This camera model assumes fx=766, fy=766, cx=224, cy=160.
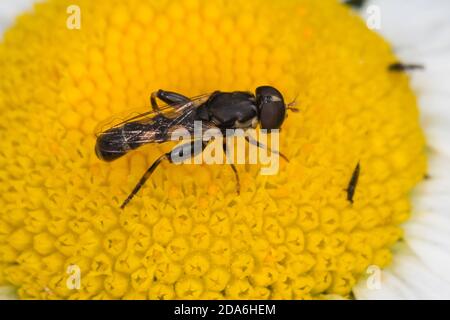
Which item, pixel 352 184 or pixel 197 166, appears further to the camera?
pixel 352 184

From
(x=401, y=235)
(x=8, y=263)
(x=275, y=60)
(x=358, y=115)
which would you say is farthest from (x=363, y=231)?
(x=8, y=263)

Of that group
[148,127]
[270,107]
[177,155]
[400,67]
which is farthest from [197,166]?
[400,67]

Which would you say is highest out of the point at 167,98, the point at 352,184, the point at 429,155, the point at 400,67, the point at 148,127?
the point at 400,67

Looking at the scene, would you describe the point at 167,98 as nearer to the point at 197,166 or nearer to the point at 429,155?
the point at 197,166

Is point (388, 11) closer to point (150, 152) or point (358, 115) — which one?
point (358, 115)

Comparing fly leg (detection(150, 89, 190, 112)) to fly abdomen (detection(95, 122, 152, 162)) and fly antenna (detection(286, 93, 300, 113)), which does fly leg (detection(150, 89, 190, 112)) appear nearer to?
fly abdomen (detection(95, 122, 152, 162))

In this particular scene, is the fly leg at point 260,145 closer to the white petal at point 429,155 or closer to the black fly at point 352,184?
the black fly at point 352,184

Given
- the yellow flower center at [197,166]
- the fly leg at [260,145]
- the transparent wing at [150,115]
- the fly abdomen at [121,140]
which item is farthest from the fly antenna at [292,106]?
the fly abdomen at [121,140]
